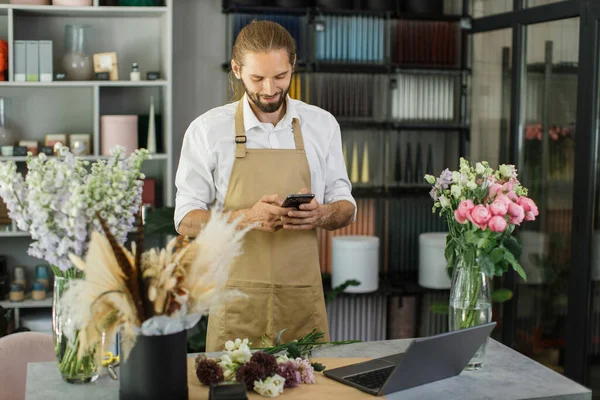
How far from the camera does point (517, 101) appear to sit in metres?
4.49

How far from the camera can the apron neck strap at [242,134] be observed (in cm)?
266

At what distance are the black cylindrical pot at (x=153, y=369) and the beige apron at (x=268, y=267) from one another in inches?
39.3

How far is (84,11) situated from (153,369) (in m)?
3.41

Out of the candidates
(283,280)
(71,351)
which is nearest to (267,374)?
(71,351)

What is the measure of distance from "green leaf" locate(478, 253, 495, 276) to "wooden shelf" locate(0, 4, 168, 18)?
301 cm

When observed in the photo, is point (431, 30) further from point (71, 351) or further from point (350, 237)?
point (71, 351)

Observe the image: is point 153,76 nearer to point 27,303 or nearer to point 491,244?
point 27,303

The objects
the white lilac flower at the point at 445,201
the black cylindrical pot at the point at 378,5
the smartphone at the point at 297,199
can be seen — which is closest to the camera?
the white lilac flower at the point at 445,201

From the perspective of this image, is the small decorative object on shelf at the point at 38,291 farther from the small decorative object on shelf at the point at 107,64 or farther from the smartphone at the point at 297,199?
the smartphone at the point at 297,199

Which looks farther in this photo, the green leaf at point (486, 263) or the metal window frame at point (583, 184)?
the metal window frame at point (583, 184)

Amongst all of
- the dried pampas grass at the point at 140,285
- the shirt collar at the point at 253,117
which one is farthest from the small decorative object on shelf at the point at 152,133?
the dried pampas grass at the point at 140,285

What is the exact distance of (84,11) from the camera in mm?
4531

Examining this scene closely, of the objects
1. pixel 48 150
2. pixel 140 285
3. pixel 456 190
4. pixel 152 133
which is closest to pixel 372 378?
pixel 456 190

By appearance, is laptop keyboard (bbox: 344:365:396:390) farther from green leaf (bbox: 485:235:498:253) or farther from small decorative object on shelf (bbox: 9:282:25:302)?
small decorative object on shelf (bbox: 9:282:25:302)
